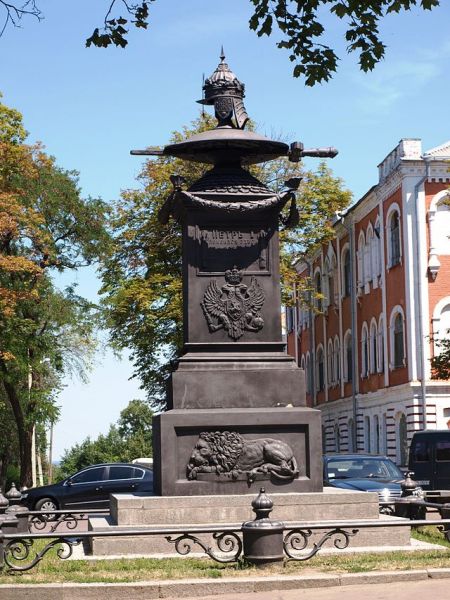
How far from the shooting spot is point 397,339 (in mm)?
49469

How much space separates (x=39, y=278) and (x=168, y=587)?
3213cm

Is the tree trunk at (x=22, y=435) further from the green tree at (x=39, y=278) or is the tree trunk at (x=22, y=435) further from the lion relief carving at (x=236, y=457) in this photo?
the lion relief carving at (x=236, y=457)

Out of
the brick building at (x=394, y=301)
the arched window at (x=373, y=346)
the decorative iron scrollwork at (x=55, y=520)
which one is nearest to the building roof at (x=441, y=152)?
the brick building at (x=394, y=301)

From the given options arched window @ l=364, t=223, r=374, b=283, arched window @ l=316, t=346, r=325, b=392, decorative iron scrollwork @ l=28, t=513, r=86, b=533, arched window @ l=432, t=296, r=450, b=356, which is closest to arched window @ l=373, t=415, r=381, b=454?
arched window @ l=364, t=223, r=374, b=283

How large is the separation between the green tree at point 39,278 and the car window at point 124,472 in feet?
29.1

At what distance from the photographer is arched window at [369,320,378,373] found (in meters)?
53.2

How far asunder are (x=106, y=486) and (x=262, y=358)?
16.4m

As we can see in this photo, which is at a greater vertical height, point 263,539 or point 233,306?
point 233,306

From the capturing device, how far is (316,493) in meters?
13.8

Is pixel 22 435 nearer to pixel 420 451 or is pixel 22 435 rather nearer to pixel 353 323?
pixel 420 451

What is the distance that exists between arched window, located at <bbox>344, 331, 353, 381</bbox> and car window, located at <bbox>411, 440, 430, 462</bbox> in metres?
26.6

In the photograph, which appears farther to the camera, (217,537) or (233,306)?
(233,306)

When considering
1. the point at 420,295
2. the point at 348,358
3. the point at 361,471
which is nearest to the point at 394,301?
the point at 420,295

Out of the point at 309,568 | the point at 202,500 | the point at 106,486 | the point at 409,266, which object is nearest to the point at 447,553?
the point at 309,568
